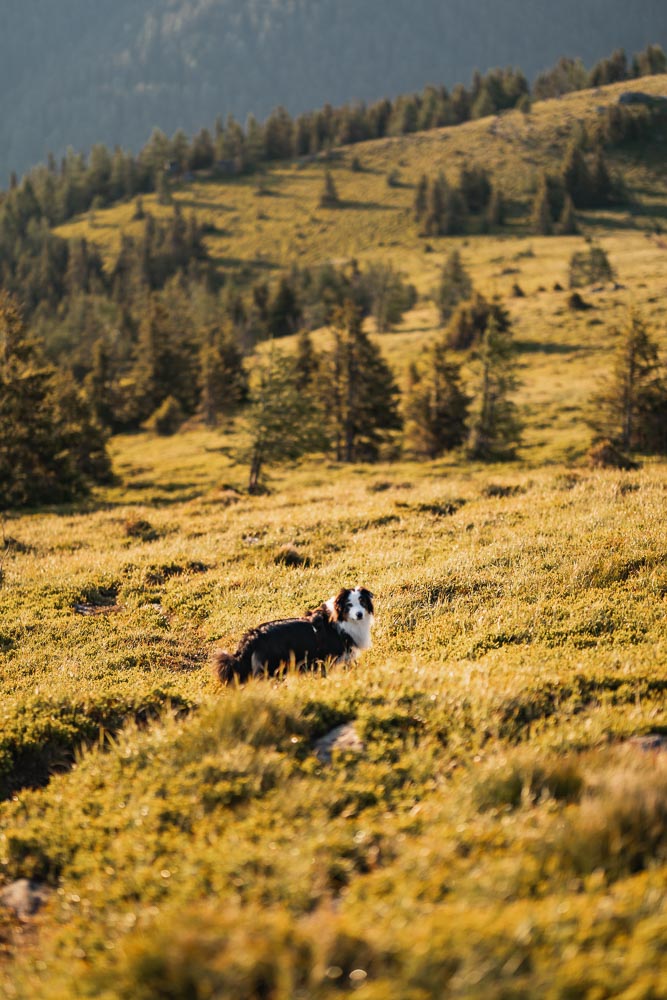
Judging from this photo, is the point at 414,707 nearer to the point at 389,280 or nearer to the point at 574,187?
the point at 389,280

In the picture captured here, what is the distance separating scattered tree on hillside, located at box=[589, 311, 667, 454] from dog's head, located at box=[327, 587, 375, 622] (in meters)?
39.4

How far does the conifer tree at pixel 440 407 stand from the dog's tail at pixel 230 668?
4439cm

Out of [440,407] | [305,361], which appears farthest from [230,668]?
[305,361]

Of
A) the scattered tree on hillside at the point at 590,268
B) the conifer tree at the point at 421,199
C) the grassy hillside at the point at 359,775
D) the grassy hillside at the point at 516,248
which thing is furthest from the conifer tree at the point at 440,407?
the conifer tree at the point at 421,199

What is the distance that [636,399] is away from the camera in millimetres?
44906

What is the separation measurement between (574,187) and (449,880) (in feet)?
620

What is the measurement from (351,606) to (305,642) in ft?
2.79

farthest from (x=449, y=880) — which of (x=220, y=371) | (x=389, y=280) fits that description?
(x=389, y=280)

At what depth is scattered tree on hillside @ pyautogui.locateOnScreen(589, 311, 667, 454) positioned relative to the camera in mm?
44719

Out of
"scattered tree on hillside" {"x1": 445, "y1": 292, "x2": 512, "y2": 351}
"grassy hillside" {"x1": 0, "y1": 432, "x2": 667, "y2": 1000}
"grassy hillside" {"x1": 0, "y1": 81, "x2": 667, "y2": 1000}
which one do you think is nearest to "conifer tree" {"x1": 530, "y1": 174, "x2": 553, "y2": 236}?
"scattered tree on hillside" {"x1": 445, "y1": 292, "x2": 512, "y2": 351}

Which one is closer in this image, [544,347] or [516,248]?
[544,347]

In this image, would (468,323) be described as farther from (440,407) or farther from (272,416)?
(272,416)

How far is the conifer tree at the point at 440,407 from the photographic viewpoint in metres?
51.7

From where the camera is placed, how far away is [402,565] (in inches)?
553
